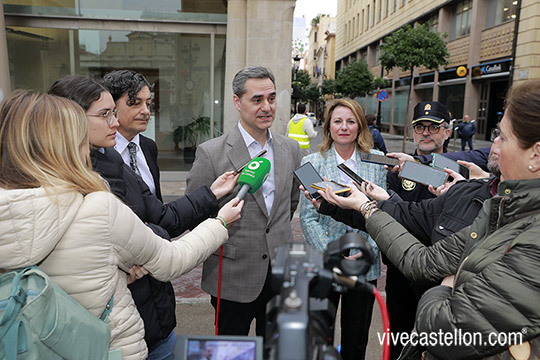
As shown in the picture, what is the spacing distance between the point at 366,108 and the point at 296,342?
141 ft

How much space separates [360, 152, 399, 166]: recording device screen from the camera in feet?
8.99

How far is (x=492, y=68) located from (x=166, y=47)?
1749cm

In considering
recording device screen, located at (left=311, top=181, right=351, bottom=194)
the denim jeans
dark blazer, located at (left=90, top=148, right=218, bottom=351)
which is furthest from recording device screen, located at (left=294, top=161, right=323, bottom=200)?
the denim jeans

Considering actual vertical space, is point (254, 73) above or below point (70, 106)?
above

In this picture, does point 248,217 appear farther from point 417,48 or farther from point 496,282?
point 417,48

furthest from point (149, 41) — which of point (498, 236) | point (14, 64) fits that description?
point (498, 236)

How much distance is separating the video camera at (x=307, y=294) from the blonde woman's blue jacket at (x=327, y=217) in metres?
1.90

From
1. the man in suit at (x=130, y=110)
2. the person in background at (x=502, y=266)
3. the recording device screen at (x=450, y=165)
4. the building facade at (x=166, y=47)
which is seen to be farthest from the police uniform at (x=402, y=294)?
the building facade at (x=166, y=47)

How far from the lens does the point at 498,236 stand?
128cm

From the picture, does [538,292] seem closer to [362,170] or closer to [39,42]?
[362,170]

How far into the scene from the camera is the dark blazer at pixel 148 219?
68.2 inches

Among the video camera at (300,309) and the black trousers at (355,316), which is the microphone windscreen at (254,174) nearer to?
the black trousers at (355,316)

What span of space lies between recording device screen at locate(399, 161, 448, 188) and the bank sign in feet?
66.0

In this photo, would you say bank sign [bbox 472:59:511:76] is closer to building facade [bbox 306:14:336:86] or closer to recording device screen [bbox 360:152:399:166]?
recording device screen [bbox 360:152:399:166]
